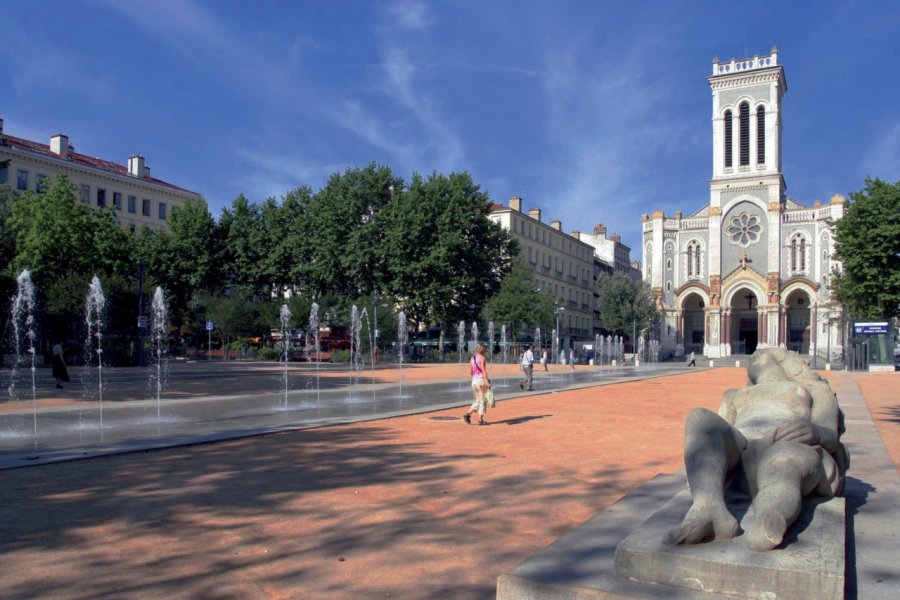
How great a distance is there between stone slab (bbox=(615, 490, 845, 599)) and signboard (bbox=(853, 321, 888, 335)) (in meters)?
45.4

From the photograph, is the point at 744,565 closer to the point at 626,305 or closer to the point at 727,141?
the point at 626,305

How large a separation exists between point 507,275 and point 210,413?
44022 mm

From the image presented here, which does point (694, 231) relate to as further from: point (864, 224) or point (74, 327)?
point (74, 327)

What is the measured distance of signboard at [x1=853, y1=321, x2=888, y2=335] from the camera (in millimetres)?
43094

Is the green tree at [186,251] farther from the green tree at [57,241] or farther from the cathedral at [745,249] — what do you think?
the cathedral at [745,249]

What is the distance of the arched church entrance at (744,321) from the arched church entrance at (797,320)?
306cm

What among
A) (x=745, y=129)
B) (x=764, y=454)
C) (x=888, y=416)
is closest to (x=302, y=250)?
(x=888, y=416)

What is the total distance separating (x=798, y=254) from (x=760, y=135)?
12.6 meters

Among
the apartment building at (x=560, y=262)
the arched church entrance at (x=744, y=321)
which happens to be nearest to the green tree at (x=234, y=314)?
the apartment building at (x=560, y=262)

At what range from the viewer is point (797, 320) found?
73188 mm

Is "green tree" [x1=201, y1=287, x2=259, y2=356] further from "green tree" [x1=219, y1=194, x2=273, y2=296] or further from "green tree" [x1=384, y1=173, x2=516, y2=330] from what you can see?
"green tree" [x1=384, y1=173, x2=516, y2=330]

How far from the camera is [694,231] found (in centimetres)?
7650

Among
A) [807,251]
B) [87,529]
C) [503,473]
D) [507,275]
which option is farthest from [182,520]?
[807,251]

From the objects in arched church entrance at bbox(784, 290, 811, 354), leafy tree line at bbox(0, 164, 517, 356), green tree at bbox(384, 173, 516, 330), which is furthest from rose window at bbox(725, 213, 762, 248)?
green tree at bbox(384, 173, 516, 330)
